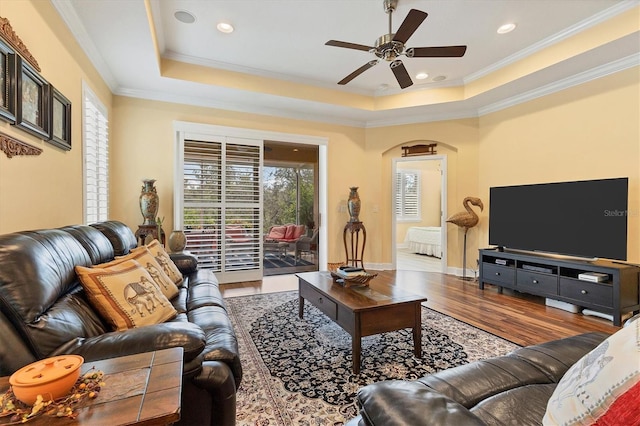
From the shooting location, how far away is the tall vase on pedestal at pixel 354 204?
525cm

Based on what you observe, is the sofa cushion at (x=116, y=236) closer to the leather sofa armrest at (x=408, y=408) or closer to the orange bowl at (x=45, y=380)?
the orange bowl at (x=45, y=380)

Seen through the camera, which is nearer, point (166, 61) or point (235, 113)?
point (166, 61)

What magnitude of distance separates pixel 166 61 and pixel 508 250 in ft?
17.0

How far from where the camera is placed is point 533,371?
1.28m

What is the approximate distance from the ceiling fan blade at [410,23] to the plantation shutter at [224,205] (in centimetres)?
285

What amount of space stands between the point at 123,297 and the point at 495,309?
11.8 ft

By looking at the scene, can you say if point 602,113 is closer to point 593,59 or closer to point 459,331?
point 593,59

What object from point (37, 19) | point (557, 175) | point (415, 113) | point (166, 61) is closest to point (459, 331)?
point (557, 175)

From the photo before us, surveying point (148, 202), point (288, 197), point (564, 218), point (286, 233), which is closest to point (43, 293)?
point (148, 202)

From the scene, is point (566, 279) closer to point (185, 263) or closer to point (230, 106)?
point (185, 263)

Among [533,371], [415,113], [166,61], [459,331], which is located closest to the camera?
[533,371]

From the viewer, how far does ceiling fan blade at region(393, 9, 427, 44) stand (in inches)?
85.2

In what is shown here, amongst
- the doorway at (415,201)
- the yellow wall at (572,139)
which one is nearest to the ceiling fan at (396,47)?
the yellow wall at (572,139)

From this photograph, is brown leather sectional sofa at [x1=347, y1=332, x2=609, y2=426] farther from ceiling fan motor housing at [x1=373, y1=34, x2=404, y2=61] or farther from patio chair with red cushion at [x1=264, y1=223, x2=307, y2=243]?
patio chair with red cushion at [x1=264, y1=223, x2=307, y2=243]
